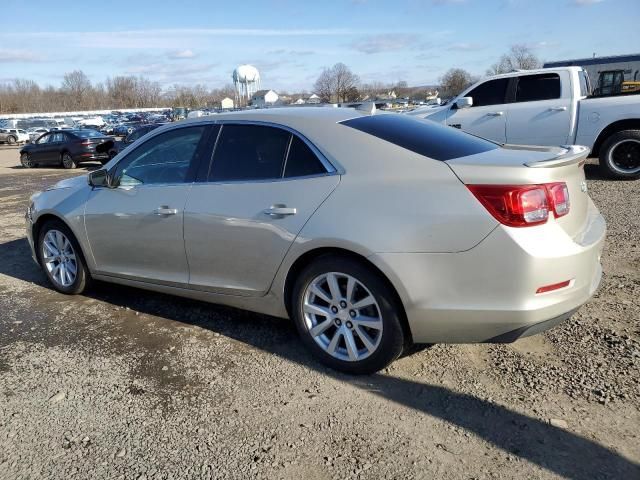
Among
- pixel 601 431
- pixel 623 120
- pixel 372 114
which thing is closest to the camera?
pixel 601 431

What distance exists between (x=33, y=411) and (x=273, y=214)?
1796 millimetres

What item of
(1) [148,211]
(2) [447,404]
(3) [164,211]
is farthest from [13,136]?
(2) [447,404]

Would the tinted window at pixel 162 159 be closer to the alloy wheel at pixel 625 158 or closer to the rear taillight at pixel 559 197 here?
→ the rear taillight at pixel 559 197

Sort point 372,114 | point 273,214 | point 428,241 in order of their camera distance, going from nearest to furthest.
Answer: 1. point 428,241
2. point 273,214
3. point 372,114

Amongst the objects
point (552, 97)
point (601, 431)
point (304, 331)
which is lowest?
point (601, 431)

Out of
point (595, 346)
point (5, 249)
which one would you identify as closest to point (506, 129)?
point (595, 346)

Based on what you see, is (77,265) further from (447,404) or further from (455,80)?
(455,80)

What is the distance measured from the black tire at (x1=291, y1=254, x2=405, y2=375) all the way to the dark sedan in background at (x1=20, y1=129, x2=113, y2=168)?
16708mm

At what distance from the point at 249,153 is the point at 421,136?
1164 mm

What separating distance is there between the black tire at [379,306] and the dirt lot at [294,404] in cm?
10

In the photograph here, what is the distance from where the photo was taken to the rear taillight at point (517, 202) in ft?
8.82

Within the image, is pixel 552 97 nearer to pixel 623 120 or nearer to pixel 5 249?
pixel 623 120

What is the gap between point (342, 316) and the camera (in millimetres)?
3191

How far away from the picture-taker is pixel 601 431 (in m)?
2.58
